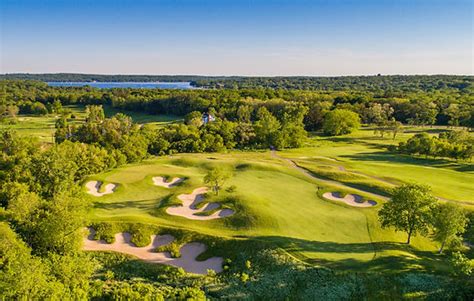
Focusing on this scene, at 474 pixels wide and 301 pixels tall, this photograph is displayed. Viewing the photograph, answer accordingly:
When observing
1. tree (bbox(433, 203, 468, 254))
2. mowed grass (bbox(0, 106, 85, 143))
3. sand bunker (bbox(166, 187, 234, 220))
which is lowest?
mowed grass (bbox(0, 106, 85, 143))

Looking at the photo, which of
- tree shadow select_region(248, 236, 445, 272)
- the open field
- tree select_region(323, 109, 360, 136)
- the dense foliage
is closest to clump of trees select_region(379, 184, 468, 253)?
tree shadow select_region(248, 236, 445, 272)

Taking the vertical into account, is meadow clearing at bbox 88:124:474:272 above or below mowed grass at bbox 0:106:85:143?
above

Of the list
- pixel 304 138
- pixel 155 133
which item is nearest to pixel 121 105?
pixel 155 133

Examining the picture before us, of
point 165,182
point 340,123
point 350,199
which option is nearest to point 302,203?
point 350,199

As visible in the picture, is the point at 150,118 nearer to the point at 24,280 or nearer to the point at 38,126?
the point at 38,126

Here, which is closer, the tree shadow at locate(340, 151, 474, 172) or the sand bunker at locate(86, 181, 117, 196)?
the sand bunker at locate(86, 181, 117, 196)

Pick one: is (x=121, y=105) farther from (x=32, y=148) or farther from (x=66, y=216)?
(x=66, y=216)

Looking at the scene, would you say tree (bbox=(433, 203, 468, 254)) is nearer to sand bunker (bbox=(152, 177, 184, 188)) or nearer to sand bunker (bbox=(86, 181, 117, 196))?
sand bunker (bbox=(152, 177, 184, 188))

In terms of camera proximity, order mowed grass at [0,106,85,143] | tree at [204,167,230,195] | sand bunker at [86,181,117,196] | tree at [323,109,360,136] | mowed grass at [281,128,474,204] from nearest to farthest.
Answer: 1. tree at [204,167,230,195]
2. sand bunker at [86,181,117,196]
3. mowed grass at [281,128,474,204]
4. mowed grass at [0,106,85,143]
5. tree at [323,109,360,136]
